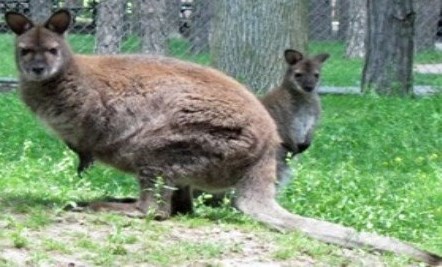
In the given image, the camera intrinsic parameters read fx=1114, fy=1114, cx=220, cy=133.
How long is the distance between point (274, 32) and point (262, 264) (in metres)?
5.12

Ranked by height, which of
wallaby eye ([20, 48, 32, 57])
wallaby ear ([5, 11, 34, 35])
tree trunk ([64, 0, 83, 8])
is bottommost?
tree trunk ([64, 0, 83, 8])

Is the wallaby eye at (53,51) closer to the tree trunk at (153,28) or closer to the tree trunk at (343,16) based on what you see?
the tree trunk at (153,28)

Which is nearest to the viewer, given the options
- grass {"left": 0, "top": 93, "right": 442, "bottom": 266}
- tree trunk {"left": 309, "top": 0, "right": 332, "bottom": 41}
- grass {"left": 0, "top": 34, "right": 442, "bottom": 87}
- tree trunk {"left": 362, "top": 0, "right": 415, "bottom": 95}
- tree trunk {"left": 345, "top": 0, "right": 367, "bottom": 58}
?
grass {"left": 0, "top": 93, "right": 442, "bottom": 266}

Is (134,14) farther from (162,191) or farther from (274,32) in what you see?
(162,191)

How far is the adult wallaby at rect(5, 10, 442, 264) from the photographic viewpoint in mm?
6055

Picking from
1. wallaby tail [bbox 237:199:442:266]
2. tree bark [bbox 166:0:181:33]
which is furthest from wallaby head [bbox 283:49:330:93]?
tree bark [bbox 166:0:181:33]

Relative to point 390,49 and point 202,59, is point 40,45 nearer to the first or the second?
point 390,49

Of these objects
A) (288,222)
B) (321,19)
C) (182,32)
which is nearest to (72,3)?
(182,32)

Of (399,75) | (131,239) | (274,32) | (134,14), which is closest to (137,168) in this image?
(131,239)

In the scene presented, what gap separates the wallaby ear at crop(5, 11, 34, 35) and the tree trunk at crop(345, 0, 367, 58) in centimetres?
1621

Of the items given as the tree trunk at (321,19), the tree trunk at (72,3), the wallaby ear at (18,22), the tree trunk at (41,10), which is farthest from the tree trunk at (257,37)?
the tree trunk at (321,19)

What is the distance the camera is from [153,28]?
49.9 ft

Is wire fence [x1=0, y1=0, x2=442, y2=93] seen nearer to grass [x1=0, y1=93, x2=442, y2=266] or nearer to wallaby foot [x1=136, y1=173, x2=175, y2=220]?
grass [x1=0, y1=93, x2=442, y2=266]

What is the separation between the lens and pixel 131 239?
217 inches
